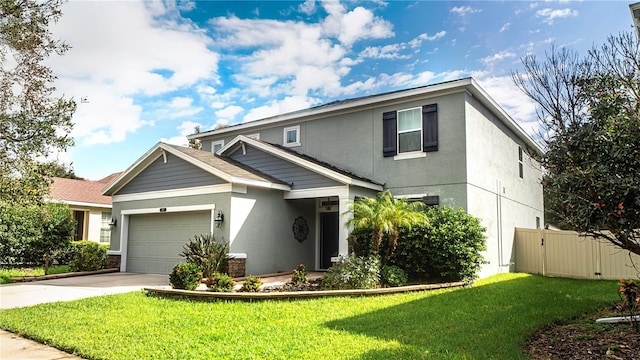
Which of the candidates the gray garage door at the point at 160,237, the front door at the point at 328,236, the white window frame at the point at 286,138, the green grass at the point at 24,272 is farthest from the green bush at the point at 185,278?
the white window frame at the point at 286,138

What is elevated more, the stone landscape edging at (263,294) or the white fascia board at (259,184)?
the white fascia board at (259,184)

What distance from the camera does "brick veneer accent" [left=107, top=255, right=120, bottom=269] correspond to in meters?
15.9

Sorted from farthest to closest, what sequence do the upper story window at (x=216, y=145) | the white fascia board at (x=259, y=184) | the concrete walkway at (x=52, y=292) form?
the upper story window at (x=216, y=145)
the white fascia board at (x=259, y=184)
the concrete walkway at (x=52, y=292)

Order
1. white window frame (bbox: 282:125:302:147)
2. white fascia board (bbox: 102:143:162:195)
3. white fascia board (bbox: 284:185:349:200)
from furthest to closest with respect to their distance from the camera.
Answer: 1. white window frame (bbox: 282:125:302:147)
2. white fascia board (bbox: 102:143:162:195)
3. white fascia board (bbox: 284:185:349:200)

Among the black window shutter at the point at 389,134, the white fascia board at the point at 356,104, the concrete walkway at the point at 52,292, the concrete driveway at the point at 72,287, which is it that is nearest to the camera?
the concrete walkway at the point at 52,292

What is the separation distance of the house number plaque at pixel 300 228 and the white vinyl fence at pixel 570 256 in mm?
8034

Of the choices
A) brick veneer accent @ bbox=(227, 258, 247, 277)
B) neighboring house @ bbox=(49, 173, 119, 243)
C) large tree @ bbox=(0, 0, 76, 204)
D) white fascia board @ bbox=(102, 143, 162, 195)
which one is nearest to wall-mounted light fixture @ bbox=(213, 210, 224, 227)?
brick veneer accent @ bbox=(227, 258, 247, 277)

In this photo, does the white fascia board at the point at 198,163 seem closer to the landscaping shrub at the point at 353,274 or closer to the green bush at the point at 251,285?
the green bush at the point at 251,285

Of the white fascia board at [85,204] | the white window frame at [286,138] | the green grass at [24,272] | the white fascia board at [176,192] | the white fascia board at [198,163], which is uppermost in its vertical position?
the white window frame at [286,138]

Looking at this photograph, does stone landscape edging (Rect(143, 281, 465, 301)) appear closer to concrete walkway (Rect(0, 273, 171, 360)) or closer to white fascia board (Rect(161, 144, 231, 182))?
concrete walkway (Rect(0, 273, 171, 360))

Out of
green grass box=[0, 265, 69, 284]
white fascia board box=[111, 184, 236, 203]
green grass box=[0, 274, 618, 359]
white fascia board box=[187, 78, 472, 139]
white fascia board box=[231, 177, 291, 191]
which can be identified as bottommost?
green grass box=[0, 265, 69, 284]

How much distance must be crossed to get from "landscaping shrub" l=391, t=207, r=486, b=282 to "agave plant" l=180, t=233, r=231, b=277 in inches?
189

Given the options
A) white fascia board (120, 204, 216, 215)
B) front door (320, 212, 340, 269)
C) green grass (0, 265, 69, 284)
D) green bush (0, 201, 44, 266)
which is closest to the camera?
white fascia board (120, 204, 216, 215)

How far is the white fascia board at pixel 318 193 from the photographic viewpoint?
43.8ft
